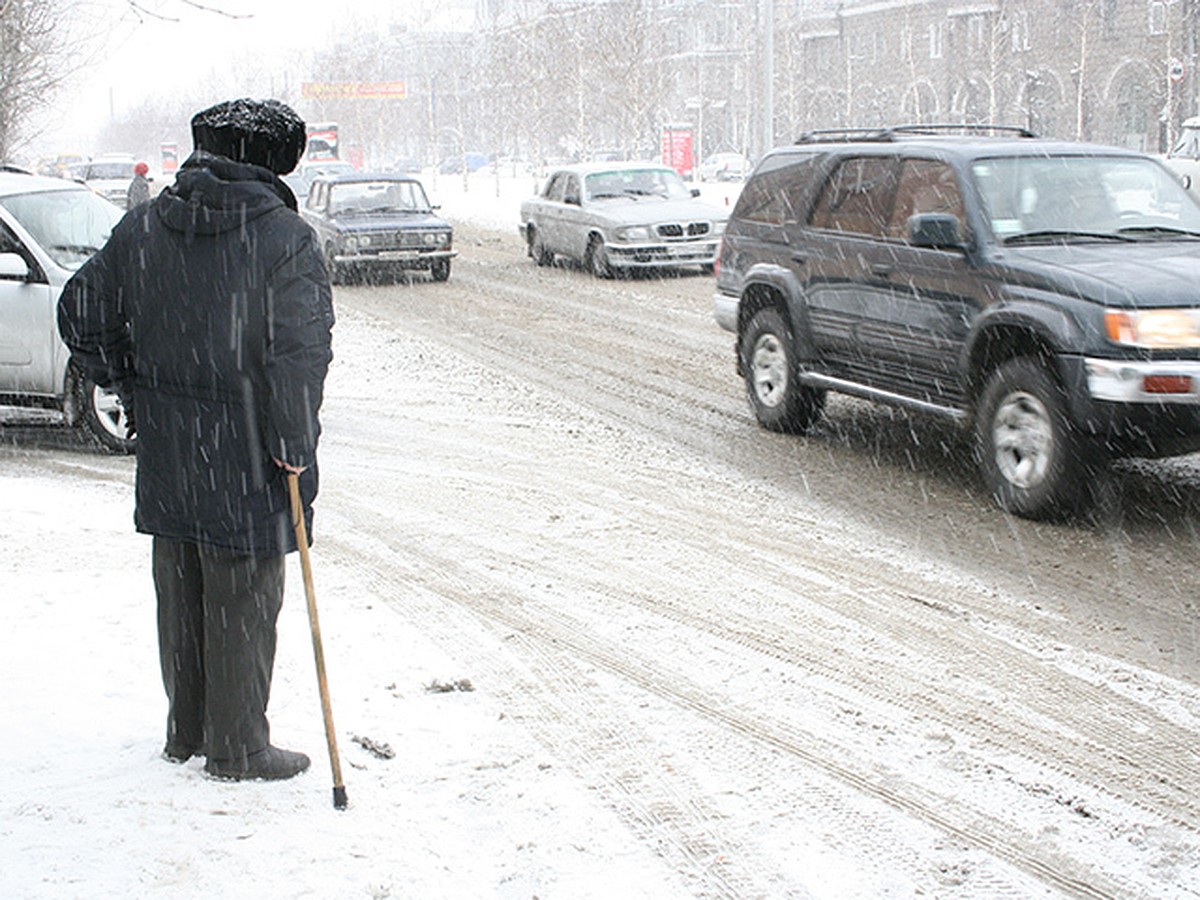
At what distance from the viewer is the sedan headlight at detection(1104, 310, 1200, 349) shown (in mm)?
6762

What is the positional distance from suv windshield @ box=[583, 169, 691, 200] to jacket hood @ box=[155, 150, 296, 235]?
1803cm

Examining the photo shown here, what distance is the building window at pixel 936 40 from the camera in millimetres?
67375

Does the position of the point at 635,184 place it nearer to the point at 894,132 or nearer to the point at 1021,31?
the point at 894,132

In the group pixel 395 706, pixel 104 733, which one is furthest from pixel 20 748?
pixel 395 706

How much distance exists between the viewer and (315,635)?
382 cm

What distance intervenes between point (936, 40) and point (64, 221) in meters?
64.2

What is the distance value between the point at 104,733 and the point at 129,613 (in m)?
1.36

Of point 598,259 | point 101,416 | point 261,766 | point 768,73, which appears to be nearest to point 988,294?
point 261,766

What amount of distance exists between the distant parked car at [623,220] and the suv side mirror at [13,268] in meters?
11.9

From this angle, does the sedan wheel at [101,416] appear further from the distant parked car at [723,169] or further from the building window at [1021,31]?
the distant parked car at [723,169]

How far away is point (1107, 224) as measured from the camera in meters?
7.87

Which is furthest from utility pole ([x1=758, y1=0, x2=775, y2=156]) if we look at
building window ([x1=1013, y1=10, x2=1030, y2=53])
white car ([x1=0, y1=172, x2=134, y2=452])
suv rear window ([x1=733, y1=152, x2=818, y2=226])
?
building window ([x1=1013, y1=10, x2=1030, y2=53])

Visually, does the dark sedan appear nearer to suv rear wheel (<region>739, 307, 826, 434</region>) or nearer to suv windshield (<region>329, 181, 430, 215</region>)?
suv windshield (<region>329, 181, 430, 215</region>)

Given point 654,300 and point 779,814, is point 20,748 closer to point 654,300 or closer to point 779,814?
point 779,814
